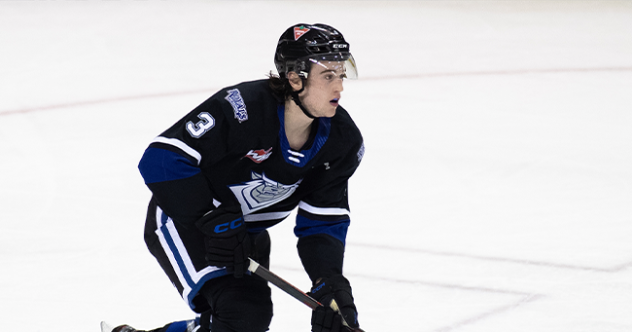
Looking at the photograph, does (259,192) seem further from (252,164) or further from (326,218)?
(326,218)

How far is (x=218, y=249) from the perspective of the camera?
91.0 inches

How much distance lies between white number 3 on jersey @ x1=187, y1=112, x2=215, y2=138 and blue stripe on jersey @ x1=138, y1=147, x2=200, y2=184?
0.07 m

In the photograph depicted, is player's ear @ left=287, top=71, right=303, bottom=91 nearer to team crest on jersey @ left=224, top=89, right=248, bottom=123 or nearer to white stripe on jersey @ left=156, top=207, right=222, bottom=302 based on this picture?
team crest on jersey @ left=224, top=89, right=248, bottom=123

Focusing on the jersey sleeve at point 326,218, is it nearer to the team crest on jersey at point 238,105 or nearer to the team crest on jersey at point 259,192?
the team crest on jersey at point 259,192

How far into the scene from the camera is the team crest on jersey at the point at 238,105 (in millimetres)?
2350

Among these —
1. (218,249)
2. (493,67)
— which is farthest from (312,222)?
(493,67)

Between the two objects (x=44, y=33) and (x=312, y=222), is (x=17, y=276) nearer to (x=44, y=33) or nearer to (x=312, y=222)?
(x=312, y=222)

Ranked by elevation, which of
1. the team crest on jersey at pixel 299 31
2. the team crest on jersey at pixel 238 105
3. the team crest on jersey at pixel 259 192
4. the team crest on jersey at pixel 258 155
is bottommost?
the team crest on jersey at pixel 259 192

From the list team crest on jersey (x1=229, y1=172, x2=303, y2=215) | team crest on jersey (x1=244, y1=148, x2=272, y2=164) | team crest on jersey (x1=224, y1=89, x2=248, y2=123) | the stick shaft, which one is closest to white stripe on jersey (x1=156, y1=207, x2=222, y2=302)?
the stick shaft

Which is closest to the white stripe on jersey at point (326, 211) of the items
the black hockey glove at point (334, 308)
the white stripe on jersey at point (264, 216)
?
the white stripe on jersey at point (264, 216)

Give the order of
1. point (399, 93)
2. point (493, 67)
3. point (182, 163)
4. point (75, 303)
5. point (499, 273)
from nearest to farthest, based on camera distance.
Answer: point (182, 163) → point (75, 303) → point (499, 273) → point (399, 93) → point (493, 67)

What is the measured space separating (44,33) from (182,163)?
4863 millimetres

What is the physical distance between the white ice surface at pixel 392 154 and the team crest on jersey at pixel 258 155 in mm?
803

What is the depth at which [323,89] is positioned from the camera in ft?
7.89
